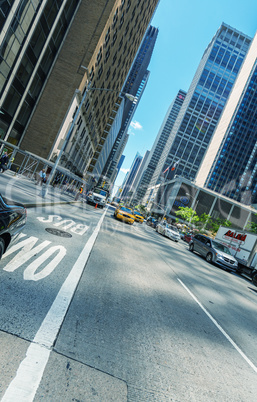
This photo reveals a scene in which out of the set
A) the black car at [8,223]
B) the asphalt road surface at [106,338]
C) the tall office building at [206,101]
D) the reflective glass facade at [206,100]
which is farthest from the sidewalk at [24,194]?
the reflective glass facade at [206,100]

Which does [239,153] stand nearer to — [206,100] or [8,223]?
[206,100]

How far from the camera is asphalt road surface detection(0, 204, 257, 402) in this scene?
2.36m

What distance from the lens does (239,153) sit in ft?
471

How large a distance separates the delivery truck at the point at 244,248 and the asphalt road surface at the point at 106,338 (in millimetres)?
12990

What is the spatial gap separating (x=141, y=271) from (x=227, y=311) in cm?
262

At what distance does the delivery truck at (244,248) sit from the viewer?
18.7 m

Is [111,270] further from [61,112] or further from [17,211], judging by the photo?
[61,112]

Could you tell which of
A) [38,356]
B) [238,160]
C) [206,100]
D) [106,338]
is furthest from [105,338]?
[206,100]

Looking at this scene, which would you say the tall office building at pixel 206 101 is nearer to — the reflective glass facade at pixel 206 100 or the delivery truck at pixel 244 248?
the reflective glass facade at pixel 206 100

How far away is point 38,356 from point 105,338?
1.00m

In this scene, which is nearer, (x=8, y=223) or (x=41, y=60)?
(x=8, y=223)

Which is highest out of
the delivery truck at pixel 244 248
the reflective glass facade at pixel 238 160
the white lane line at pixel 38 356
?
the reflective glass facade at pixel 238 160

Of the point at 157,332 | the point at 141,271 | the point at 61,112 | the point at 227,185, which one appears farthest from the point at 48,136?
the point at 227,185

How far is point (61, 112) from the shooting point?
3606 cm
